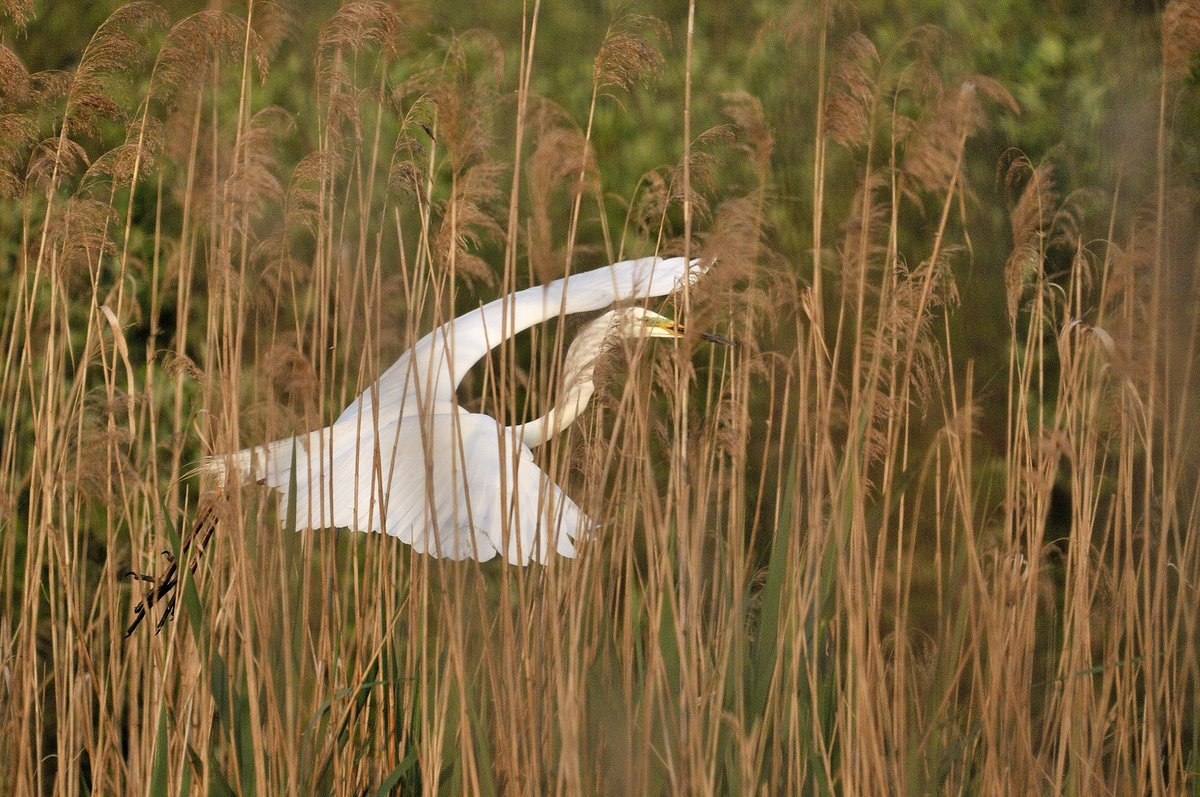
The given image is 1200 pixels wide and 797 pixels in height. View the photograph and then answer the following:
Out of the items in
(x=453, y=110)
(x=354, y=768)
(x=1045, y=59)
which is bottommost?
(x=354, y=768)

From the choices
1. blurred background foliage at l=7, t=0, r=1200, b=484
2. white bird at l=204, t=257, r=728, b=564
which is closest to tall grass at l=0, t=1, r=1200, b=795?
white bird at l=204, t=257, r=728, b=564

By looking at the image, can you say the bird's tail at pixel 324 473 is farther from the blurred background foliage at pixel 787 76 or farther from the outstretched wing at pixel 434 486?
the blurred background foliage at pixel 787 76

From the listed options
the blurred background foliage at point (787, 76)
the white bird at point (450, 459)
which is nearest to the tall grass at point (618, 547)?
the white bird at point (450, 459)

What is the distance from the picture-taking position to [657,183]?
1450 millimetres

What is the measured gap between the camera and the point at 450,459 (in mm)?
1651

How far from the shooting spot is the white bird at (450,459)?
1364 millimetres

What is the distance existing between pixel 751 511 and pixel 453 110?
198cm

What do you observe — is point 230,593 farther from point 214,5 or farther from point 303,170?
point 214,5

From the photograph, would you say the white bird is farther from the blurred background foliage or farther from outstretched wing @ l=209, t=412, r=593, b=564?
the blurred background foliage

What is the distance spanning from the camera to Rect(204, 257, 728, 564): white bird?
136cm

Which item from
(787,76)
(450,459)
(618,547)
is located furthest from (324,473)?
(787,76)

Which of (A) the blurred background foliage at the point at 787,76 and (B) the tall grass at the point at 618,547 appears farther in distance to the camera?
(A) the blurred background foliage at the point at 787,76

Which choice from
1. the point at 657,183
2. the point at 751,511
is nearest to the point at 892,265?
the point at 657,183

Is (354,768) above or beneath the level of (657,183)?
beneath
